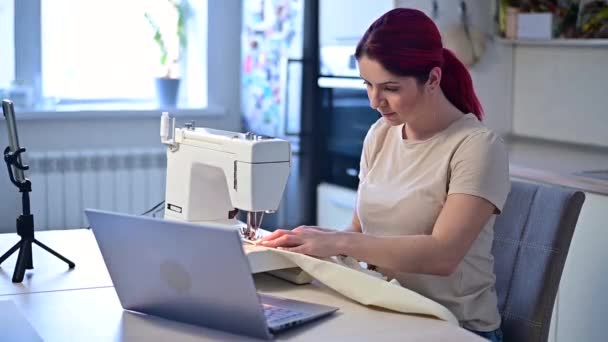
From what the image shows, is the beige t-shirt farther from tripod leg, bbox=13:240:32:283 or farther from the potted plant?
the potted plant

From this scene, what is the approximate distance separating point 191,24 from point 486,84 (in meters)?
1.51

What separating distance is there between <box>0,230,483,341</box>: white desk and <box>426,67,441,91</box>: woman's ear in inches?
18.6

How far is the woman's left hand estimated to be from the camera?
1677 millimetres

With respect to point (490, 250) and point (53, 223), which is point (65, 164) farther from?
point (490, 250)

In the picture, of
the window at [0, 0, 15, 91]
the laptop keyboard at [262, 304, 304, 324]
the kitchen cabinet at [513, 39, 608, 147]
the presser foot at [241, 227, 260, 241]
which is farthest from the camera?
the window at [0, 0, 15, 91]

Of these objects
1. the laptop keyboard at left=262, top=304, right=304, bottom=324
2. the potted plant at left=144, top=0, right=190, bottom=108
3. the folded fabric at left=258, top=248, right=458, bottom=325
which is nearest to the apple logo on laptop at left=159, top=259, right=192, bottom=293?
the laptop keyboard at left=262, top=304, right=304, bottom=324

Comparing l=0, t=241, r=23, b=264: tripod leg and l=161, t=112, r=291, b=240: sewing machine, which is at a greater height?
l=161, t=112, r=291, b=240: sewing machine

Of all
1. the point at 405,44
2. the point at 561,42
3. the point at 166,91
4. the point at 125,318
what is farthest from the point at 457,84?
the point at 166,91

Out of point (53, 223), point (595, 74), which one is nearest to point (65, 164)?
point (53, 223)

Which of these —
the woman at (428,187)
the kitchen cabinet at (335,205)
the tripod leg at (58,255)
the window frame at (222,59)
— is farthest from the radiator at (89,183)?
the woman at (428,187)

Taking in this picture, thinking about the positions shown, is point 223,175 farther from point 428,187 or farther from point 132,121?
point 132,121

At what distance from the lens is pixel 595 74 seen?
3.40 meters

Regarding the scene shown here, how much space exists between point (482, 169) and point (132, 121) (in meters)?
2.62

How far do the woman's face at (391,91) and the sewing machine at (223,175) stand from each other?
0.75ft
